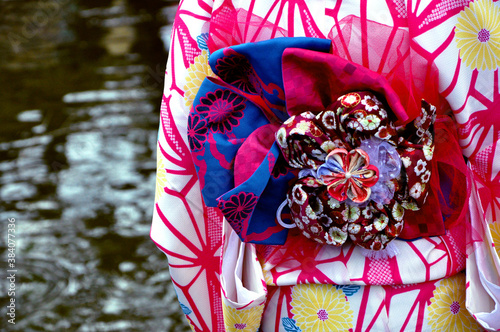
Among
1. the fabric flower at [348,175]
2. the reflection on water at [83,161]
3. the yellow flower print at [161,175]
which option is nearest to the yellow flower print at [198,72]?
the yellow flower print at [161,175]

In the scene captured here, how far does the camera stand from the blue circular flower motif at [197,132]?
29.4 inches

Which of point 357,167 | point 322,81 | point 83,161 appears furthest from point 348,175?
point 83,161

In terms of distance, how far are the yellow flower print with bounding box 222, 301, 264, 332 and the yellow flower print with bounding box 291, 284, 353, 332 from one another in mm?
55

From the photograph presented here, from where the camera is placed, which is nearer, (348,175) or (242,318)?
(348,175)

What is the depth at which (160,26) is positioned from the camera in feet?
9.91

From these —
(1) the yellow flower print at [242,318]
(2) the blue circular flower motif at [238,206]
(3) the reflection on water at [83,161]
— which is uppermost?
(2) the blue circular flower motif at [238,206]

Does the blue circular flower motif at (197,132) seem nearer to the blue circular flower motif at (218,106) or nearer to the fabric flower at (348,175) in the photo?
the blue circular flower motif at (218,106)

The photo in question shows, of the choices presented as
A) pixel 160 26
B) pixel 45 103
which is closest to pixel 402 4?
pixel 45 103

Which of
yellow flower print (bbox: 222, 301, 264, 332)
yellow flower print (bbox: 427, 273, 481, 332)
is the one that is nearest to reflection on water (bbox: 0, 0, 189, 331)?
yellow flower print (bbox: 222, 301, 264, 332)

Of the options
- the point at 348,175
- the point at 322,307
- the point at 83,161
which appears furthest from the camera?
the point at 83,161

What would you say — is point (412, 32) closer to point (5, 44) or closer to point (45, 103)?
point (45, 103)

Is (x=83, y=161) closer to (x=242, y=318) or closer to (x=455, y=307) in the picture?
(x=242, y=318)

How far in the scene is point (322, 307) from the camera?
2.58ft

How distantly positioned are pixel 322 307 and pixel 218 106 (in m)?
0.31
